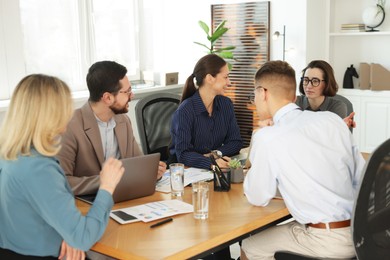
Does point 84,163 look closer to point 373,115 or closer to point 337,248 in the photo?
point 337,248

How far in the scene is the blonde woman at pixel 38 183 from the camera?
1717mm

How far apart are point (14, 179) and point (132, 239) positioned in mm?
431

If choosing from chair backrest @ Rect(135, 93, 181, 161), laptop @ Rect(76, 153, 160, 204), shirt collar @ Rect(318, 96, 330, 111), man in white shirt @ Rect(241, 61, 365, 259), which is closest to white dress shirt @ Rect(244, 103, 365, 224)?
man in white shirt @ Rect(241, 61, 365, 259)

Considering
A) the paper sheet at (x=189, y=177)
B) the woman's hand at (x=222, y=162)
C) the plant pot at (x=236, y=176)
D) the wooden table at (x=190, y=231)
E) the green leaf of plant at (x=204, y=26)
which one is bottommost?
the wooden table at (x=190, y=231)

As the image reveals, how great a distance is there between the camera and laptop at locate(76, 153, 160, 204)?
220 centimetres

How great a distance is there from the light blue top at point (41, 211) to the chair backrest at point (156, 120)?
4.78 ft

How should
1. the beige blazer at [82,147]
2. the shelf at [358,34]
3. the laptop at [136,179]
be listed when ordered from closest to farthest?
the laptop at [136,179] < the beige blazer at [82,147] < the shelf at [358,34]

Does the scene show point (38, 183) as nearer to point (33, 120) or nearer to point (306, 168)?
point (33, 120)

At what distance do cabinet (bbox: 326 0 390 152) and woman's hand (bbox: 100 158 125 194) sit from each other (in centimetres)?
383

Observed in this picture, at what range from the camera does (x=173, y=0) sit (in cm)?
584

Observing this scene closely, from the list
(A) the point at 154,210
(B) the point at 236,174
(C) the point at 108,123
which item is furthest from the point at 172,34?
(A) the point at 154,210

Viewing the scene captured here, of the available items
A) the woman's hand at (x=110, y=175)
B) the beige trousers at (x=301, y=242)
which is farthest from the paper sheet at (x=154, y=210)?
the beige trousers at (x=301, y=242)

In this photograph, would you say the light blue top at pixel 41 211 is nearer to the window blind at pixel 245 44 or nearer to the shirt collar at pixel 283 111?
the shirt collar at pixel 283 111

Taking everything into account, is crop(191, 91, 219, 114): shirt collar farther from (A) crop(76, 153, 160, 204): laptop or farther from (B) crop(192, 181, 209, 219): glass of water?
(B) crop(192, 181, 209, 219): glass of water
